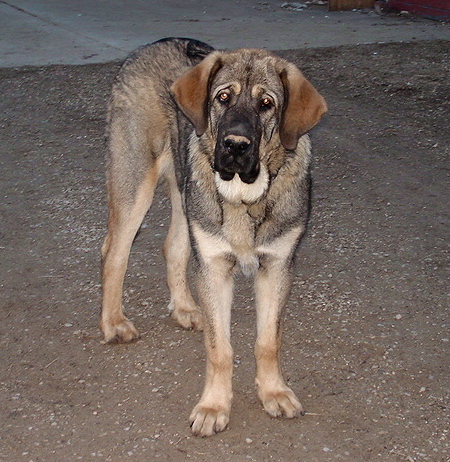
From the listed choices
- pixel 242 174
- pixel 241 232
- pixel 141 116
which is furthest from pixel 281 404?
pixel 141 116

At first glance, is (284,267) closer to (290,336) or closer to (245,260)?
(245,260)

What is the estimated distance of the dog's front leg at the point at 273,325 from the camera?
415 cm

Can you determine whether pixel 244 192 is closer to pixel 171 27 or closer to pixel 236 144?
pixel 236 144

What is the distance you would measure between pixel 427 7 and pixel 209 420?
990cm

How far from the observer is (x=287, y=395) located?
4211 mm

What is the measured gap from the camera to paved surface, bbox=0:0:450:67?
36.9ft

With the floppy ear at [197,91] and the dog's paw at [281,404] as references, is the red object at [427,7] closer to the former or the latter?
the floppy ear at [197,91]

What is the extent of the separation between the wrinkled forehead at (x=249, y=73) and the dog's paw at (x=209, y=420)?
1.51 meters

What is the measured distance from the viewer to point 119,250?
4.95 metres

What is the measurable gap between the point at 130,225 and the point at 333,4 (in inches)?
376

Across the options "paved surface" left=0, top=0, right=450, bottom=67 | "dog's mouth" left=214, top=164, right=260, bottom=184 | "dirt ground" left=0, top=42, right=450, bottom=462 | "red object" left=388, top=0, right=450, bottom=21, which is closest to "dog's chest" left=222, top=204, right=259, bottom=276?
"dog's mouth" left=214, top=164, right=260, bottom=184

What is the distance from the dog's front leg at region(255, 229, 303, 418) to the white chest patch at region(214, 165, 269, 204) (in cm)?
24

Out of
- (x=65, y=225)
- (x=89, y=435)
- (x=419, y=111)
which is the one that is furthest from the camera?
(x=419, y=111)

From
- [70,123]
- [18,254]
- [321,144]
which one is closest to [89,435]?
[18,254]
